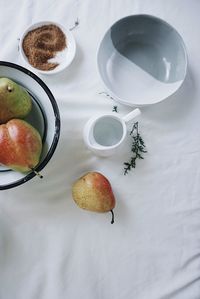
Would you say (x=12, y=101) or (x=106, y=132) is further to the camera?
(x=106, y=132)

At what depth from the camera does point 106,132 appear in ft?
1.97

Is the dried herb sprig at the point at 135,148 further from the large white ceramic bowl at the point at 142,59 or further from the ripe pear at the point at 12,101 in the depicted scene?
the ripe pear at the point at 12,101

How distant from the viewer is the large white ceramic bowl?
63cm

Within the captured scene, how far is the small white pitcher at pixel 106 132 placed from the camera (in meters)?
0.57

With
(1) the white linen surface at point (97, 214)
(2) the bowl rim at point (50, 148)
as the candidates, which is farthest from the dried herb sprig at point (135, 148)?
(2) the bowl rim at point (50, 148)

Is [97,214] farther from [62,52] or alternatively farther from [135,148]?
[62,52]

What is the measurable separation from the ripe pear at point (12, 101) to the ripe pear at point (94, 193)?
5.2 inches

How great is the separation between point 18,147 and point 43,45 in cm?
22

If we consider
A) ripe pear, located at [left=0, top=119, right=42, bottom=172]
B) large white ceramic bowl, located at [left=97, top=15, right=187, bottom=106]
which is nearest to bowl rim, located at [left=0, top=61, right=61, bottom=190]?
ripe pear, located at [left=0, top=119, right=42, bottom=172]

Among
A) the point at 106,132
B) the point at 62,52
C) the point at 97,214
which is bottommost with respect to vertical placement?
the point at 97,214

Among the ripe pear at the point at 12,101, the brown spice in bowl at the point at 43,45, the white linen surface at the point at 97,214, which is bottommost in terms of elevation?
the white linen surface at the point at 97,214

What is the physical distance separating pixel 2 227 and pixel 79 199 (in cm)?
13

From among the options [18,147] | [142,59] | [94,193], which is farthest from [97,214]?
[142,59]

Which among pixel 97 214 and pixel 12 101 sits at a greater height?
pixel 12 101
